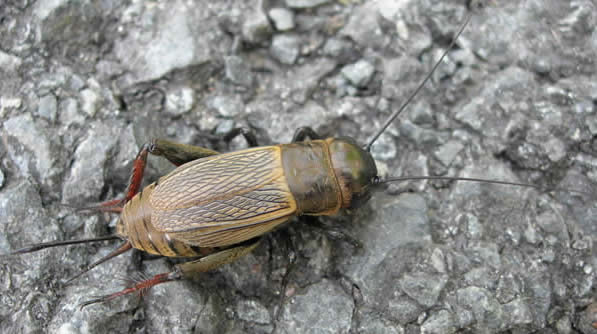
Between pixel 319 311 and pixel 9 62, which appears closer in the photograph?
pixel 319 311

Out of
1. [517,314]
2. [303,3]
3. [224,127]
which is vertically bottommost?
[517,314]

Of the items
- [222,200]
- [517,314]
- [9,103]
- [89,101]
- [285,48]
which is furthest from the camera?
[285,48]

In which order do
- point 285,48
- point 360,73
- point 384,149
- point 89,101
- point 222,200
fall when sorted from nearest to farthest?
point 222,200
point 89,101
point 384,149
point 360,73
point 285,48

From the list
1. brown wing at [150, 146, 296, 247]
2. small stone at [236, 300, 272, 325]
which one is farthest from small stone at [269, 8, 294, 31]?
small stone at [236, 300, 272, 325]

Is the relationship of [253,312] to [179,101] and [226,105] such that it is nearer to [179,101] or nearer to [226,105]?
[226,105]

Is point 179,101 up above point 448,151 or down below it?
above

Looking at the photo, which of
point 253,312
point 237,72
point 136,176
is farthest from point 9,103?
point 253,312

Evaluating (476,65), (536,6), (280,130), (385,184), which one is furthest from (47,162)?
(536,6)
